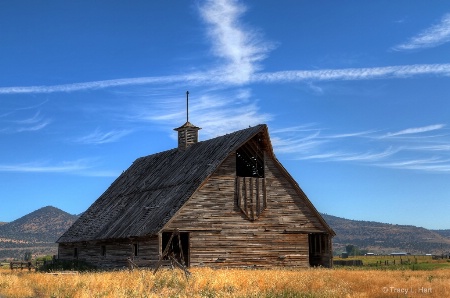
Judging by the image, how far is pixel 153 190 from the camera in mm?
39531

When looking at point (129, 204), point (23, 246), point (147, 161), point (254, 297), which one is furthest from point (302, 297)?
point (23, 246)

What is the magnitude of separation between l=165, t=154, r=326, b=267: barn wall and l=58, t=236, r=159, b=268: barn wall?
2.14m

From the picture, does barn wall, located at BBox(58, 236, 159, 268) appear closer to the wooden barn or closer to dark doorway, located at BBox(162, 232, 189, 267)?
the wooden barn

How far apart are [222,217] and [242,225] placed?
4.31 feet

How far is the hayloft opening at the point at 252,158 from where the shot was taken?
36594 millimetres

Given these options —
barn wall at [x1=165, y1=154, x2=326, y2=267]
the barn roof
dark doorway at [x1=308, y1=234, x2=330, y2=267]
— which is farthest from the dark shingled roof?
dark doorway at [x1=308, y1=234, x2=330, y2=267]

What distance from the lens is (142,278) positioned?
23.3 meters

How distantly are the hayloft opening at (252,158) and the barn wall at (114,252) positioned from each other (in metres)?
7.70

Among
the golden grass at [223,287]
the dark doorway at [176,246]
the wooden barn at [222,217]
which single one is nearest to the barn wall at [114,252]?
the wooden barn at [222,217]

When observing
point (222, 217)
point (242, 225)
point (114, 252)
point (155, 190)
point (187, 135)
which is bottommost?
point (114, 252)

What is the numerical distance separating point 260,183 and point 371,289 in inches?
569

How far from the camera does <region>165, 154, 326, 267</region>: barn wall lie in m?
34.0

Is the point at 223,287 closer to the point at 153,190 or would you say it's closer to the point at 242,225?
the point at 242,225

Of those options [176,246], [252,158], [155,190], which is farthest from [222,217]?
[155,190]
